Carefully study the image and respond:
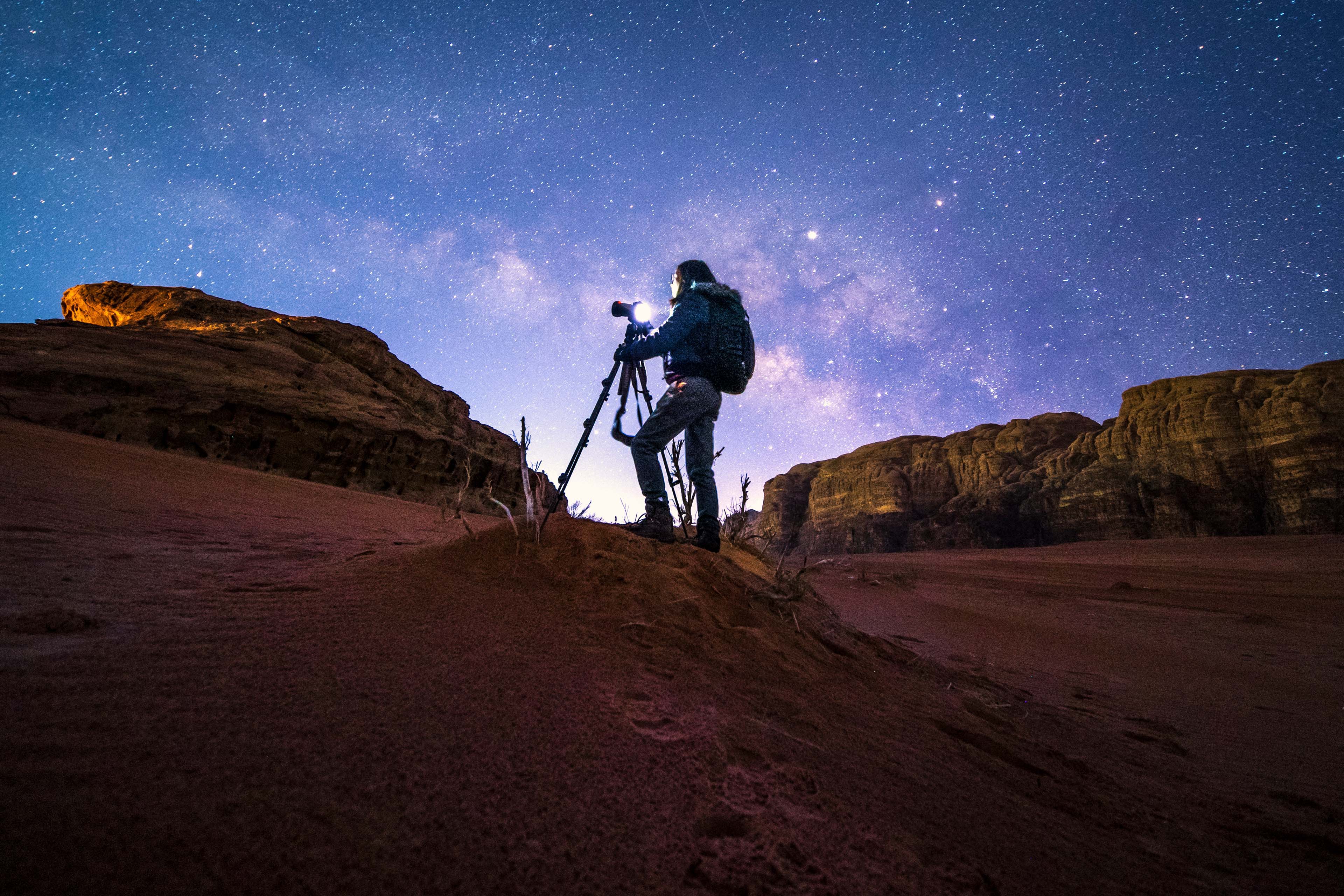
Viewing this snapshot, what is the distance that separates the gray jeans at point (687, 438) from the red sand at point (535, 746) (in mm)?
772

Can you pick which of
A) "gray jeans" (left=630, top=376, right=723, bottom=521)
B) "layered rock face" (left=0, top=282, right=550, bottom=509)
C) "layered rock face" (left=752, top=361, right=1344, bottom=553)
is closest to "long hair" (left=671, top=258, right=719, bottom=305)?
"gray jeans" (left=630, top=376, right=723, bottom=521)

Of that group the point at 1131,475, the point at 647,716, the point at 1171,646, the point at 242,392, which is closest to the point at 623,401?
the point at 647,716

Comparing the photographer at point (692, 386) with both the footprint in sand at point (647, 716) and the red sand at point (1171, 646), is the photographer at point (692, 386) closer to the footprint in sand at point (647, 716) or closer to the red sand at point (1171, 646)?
the footprint in sand at point (647, 716)

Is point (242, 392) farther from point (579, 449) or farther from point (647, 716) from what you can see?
point (647, 716)

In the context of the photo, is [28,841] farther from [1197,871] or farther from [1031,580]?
[1031,580]

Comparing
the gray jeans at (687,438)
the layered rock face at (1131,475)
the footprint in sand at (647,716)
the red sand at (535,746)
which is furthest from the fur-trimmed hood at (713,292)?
the layered rock face at (1131,475)

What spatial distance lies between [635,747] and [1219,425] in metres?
33.5

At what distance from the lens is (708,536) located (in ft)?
10.9

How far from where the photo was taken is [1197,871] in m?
1.12

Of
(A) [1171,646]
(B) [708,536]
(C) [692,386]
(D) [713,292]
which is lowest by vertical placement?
(A) [1171,646]

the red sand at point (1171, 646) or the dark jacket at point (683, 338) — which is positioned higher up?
the dark jacket at point (683, 338)

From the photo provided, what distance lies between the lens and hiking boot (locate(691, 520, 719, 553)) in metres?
3.26

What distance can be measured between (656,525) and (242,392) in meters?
11.3

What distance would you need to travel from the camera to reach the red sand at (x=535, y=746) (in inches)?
24.5
